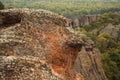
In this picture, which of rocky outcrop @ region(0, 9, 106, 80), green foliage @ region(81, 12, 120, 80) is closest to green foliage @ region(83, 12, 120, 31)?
green foliage @ region(81, 12, 120, 80)

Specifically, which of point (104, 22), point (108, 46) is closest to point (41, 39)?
point (108, 46)

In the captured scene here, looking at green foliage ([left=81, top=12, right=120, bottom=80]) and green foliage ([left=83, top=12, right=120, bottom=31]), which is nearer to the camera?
green foliage ([left=81, top=12, right=120, bottom=80])

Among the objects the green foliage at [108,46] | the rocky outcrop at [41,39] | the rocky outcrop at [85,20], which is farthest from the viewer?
the rocky outcrop at [85,20]

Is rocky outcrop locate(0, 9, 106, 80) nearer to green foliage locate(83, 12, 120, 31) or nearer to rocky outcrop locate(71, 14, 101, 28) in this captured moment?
green foliage locate(83, 12, 120, 31)

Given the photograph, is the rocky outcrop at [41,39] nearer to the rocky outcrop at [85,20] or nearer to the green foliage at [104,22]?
the green foliage at [104,22]

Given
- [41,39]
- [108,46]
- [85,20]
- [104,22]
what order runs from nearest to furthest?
[41,39]
[108,46]
[104,22]
[85,20]

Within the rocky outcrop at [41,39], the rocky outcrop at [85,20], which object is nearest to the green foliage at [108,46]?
the rocky outcrop at [85,20]

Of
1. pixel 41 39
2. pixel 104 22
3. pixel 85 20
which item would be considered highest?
pixel 41 39

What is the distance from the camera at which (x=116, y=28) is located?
103 metres

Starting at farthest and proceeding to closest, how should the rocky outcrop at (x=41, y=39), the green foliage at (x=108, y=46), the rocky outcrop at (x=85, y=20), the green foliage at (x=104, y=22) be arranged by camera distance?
the rocky outcrop at (x=85, y=20) < the green foliage at (x=104, y=22) < the green foliage at (x=108, y=46) < the rocky outcrop at (x=41, y=39)

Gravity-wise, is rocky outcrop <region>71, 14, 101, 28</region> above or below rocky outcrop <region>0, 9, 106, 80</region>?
below

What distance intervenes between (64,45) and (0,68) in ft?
20.8

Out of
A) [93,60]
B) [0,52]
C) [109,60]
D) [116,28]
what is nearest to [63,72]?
[0,52]

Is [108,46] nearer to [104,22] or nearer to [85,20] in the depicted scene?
[104,22]
